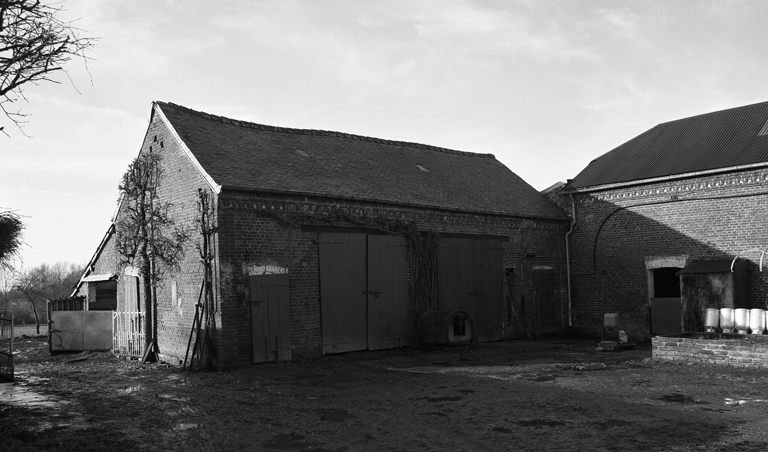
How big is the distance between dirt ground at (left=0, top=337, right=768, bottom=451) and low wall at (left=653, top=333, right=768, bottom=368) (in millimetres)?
372

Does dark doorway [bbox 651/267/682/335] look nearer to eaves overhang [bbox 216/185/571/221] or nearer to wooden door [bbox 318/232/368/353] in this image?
eaves overhang [bbox 216/185/571/221]

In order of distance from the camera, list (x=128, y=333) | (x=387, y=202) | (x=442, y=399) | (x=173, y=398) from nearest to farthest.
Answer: (x=442, y=399), (x=173, y=398), (x=387, y=202), (x=128, y=333)

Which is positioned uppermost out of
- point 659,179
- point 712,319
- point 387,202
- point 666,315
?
point 659,179

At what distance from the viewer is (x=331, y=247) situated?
16047 millimetres

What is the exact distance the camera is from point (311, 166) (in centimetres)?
1752

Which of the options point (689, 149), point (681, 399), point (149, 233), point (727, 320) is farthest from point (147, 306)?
point (689, 149)

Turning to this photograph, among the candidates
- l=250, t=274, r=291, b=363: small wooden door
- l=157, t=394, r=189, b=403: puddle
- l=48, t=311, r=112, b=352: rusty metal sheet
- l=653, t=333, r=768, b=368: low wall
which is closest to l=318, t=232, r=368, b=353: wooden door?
l=250, t=274, r=291, b=363: small wooden door

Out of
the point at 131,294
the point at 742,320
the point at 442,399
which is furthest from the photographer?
the point at 131,294

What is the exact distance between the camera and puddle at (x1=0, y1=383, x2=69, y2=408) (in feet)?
34.2

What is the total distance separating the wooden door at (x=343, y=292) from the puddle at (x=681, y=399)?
7.98 meters

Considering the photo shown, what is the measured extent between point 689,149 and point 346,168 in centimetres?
1068

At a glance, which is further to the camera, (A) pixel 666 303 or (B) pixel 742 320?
(A) pixel 666 303

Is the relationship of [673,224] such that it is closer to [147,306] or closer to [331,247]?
[331,247]

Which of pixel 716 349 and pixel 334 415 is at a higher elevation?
pixel 716 349
